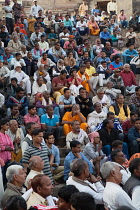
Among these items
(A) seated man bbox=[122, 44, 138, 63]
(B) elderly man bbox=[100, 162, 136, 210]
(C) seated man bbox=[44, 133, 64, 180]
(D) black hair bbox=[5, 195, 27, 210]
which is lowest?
(C) seated man bbox=[44, 133, 64, 180]

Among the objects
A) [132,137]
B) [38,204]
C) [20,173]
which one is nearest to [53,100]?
[132,137]

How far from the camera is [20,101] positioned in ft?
40.5

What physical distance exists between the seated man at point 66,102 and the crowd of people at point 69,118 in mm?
25

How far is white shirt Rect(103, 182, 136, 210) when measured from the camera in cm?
602

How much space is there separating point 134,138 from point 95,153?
1269 millimetres

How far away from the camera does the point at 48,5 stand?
27.0m

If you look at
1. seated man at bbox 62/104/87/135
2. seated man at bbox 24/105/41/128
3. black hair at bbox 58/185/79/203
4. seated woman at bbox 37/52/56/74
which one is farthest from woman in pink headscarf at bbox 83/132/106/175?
seated woman at bbox 37/52/56/74

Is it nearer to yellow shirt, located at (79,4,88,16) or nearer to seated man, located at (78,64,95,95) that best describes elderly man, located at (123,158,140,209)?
seated man, located at (78,64,95,95)

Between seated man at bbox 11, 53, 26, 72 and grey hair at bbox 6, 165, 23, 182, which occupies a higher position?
seated man at bbox 11, 53, 26, 72

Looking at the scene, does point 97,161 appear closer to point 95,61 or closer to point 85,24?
point 95,61

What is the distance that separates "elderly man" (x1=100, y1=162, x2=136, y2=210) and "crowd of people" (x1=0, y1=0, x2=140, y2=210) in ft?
0.04

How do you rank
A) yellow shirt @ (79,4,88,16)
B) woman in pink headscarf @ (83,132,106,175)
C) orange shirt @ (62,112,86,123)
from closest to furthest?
woman in pink headscarf @ (83,132,106,175), orange shirt @ (62,112,86,123), yellow shirt @ (79,4,88,16)

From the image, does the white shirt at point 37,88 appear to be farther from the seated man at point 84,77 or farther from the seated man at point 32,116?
the seated man at point 32,116

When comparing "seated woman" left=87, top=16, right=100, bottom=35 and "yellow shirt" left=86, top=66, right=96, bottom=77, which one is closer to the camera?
"yellow shirt" left=86, top=66, right=96, bottom=77
